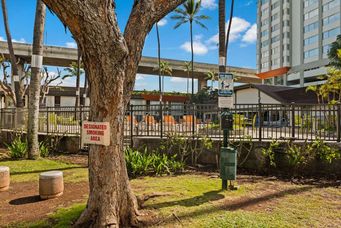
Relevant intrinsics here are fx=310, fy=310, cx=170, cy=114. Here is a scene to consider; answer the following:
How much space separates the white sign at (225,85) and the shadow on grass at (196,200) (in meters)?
2.11

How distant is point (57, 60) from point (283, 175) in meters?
35.5

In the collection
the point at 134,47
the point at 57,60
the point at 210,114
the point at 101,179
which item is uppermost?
the point at 57,60

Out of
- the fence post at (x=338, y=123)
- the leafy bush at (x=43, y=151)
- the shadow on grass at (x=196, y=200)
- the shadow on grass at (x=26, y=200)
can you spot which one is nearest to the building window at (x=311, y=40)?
the fence post at (x=338, y=123)

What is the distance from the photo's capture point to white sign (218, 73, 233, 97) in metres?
6.66

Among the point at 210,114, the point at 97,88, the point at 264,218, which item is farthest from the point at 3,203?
the point at 210,114

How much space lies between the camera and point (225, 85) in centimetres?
668

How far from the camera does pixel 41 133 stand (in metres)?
13.9

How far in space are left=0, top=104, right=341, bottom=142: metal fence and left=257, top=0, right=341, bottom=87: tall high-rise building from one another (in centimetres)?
5567

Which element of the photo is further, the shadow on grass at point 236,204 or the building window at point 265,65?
the building window at point 265,65

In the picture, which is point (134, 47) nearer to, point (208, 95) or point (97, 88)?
point (97, 88)

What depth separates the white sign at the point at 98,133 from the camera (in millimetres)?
4438

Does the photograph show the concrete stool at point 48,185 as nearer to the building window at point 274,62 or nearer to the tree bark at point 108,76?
the tree bark at point 108,76

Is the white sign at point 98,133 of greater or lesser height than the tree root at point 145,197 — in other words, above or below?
above

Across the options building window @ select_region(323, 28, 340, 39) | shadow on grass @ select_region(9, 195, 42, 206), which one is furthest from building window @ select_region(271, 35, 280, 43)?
shadow on grass @ select_region(9, 195, 42, 206)
